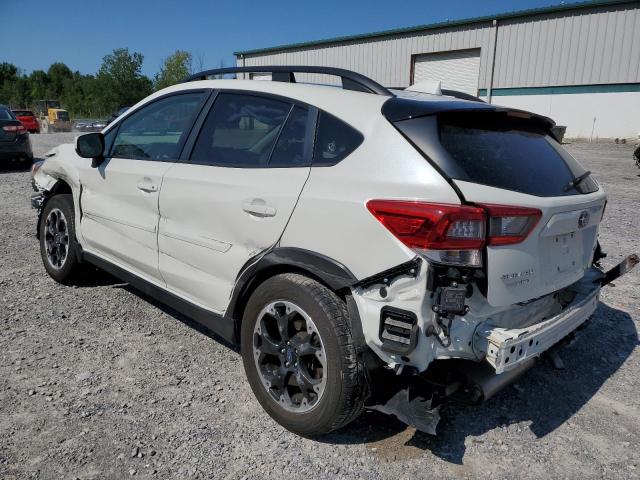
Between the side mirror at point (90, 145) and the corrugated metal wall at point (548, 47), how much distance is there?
26.5m

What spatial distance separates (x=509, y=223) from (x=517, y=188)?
0.22 metres

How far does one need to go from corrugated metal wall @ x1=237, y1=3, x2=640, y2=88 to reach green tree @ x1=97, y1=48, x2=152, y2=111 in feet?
144

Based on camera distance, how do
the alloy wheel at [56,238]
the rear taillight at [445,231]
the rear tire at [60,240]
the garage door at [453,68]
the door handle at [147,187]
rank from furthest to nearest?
the garage door at [453,68]
the alloy wheel at [56,238]
the rear tire at [60,240]
the door handle at [147,187]
the rear taillight at [445,231]

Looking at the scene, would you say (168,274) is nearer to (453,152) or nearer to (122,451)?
(122,451)

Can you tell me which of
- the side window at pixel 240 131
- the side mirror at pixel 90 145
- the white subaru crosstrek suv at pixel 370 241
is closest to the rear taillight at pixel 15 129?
the side mirror at pixel 90 145

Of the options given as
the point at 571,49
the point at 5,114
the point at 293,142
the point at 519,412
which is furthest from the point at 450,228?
the point at 571,49

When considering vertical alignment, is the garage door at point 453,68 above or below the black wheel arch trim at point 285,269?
above

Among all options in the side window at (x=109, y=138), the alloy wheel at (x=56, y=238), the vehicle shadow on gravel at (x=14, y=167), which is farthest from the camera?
the vehicle shadow on gravel at (x=14, y=167)

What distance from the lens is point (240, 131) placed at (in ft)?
10.2

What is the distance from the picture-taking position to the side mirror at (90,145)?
3.86m

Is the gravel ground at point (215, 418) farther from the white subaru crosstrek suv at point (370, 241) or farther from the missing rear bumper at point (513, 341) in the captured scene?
the missing rear bumper at point (513, 341)

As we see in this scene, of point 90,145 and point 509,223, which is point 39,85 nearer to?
point 90,145

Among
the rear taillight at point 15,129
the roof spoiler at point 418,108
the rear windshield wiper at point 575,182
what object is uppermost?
the roof spoiler at point 418,108

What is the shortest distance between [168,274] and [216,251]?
1.96ft
